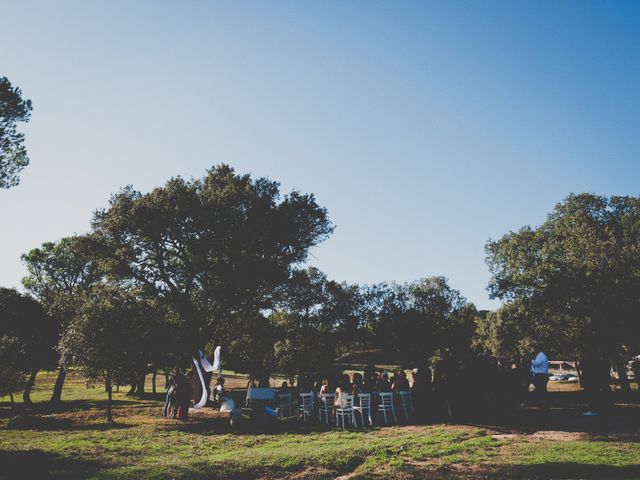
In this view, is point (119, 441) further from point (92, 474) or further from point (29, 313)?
point (29, 313)

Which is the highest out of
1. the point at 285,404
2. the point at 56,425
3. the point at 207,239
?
the point at 207,239

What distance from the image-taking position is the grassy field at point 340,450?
8602 mm

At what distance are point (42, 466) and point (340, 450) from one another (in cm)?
727

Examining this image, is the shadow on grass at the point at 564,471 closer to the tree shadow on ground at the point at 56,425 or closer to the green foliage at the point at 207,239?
the tree shadow on ground at the point at 56,425

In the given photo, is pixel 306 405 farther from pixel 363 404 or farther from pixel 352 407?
pixel 352 407

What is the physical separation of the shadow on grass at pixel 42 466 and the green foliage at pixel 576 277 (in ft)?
79.8

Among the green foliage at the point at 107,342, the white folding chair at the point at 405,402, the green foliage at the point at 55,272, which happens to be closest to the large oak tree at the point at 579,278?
the white folding chair at the point at 405,402

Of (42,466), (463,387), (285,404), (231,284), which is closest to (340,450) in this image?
(42,466)

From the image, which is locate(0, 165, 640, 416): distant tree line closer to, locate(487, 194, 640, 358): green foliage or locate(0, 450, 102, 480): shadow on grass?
locate(487, 194, 640, 358): green foliage

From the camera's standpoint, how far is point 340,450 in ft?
35.3

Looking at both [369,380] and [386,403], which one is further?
[369,380]

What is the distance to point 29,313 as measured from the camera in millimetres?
34812

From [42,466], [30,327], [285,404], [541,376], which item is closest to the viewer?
[42,466]

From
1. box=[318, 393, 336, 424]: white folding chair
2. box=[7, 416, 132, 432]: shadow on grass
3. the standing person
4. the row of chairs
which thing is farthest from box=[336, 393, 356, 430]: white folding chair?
box=[7, 416, 132, 432]: shadow on grass
